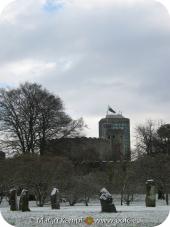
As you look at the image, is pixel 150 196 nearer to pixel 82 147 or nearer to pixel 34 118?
pixel 82 147

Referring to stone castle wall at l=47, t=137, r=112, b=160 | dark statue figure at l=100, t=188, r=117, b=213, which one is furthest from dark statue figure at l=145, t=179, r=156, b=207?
dark statue figure at l=100, t=188, r=117, b=213

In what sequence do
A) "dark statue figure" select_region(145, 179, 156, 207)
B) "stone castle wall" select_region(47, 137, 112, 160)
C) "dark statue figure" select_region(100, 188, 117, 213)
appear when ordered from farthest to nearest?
"stone castle wall" select_region(47, 137, 112, 160) → "dark statue figure" select_region(145, 179, 156, 207) → "dark statue figure" select_region(100, 188, 117, 213)

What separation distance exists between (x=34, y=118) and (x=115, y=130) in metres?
4.93

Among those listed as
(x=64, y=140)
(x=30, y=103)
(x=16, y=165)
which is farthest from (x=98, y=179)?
(x=16, y=165)

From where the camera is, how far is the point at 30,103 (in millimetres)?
28734

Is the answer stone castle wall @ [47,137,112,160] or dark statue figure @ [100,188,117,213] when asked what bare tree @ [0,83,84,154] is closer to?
stone castle wall @ [47,137,112,160]

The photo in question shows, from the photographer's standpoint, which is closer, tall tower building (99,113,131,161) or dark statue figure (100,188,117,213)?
dark statue figure (100,188,117,213)

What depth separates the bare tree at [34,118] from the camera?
87.6 ft

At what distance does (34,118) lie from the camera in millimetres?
28062

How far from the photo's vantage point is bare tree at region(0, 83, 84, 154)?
2669 centimetres

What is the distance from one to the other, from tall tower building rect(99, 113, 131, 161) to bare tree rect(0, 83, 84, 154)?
4.36 ft

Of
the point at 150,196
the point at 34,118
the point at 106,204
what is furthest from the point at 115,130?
the point at 34,118

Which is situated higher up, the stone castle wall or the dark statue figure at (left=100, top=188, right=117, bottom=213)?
the stone castle wall

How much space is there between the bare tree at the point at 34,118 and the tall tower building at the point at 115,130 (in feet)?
4.36
